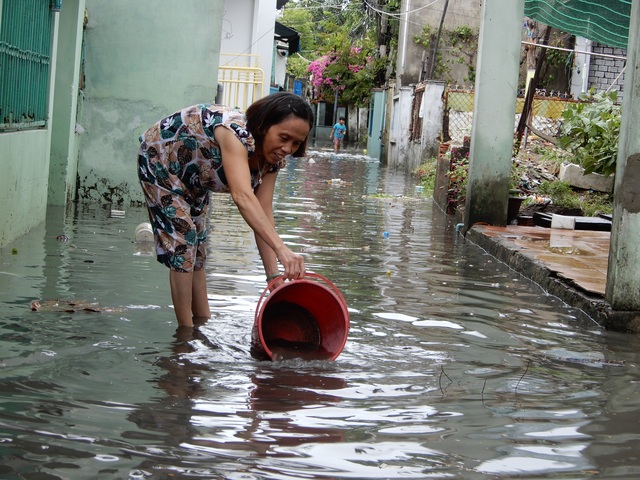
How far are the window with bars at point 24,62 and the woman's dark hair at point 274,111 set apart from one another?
10.5 ft

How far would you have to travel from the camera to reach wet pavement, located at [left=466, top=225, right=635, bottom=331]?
6.06m

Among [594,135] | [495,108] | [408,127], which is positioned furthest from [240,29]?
[495,108]

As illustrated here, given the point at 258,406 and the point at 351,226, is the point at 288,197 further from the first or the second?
the point at 258,406

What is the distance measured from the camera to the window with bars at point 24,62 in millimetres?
6848

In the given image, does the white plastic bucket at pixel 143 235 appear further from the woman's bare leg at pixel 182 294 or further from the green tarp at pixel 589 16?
the green tarp at pixel 589 16

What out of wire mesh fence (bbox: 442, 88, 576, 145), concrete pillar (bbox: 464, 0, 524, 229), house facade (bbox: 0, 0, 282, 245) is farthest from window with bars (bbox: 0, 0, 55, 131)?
wire mesh fence (bbox: 442, 88, 576, 145)

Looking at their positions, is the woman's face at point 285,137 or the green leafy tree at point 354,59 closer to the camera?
the woman's face at point 285,137

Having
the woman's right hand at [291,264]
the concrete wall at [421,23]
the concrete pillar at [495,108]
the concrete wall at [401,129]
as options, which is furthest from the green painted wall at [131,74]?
the concrete wall at [421,23]

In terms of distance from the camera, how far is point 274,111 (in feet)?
13.3

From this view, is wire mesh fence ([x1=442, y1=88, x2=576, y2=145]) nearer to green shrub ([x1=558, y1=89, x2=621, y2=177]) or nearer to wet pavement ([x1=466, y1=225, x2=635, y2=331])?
green shrub ([x1=558, y1=89, x2=621, y2=177])

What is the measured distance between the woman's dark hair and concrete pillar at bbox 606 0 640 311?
93.4 inches

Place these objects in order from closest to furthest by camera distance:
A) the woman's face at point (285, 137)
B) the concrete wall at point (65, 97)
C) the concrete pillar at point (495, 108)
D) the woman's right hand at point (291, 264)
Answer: the woman's right hand at point (291, 264)
the woman's face at point (285, 137)
the concrete wall at point (65, 97)
the concrete pillar at point (495, 108)

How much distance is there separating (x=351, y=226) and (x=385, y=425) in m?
7.28

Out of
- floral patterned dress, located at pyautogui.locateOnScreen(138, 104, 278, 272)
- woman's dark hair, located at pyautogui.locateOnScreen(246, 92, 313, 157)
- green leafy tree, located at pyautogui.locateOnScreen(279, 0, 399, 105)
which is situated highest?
green leafy tree, located at pyautogui.locateOnScreen(279, 0, 399, 105)
